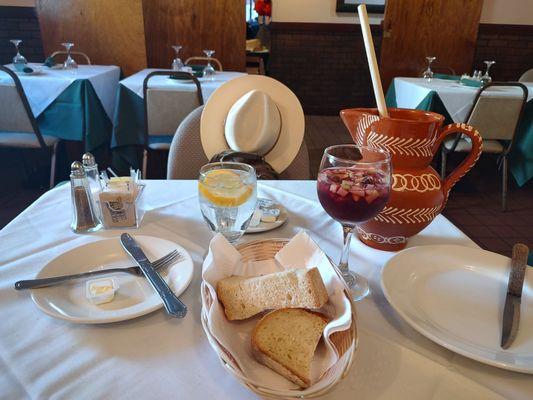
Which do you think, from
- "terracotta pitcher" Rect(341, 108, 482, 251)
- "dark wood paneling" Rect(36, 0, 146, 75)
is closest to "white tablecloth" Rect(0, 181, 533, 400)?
"terracotta pitcher" Rect(341, 108, 482, 251)

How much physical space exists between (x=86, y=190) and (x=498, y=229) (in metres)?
2.44

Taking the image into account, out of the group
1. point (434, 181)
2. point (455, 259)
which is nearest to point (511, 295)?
point (455, 259)

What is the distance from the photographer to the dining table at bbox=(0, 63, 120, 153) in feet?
7.92

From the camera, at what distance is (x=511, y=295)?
0.58 m

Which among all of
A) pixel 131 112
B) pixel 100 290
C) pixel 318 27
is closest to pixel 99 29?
pixel 131 112

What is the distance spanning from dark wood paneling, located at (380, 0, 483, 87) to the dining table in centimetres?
304

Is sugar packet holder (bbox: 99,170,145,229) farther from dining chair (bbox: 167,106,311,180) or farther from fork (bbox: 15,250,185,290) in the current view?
dining chair (bbox: 167,106,311,180)

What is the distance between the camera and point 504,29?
15.0 feet

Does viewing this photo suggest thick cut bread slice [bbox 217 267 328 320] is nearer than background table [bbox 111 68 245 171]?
Yes

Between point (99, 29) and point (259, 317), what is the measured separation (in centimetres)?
354

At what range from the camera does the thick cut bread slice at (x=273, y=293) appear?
0.48 metres

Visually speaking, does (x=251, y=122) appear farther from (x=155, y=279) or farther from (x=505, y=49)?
(x=505, y=49)

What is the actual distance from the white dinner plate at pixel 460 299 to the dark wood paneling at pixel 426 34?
402 cm

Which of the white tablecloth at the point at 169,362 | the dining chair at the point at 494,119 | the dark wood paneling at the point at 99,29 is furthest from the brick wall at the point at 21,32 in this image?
the white tablecloth at the point at 169,362
